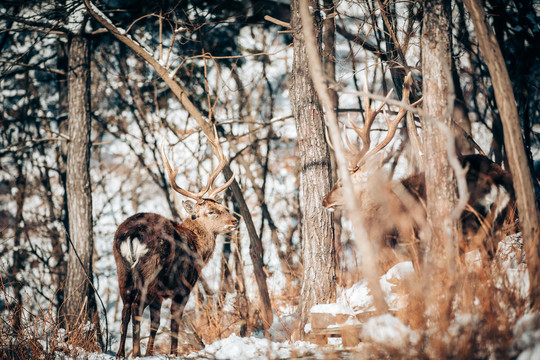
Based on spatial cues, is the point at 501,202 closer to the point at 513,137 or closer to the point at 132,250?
the point at 513,137

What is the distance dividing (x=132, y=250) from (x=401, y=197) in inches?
144

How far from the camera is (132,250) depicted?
441cm

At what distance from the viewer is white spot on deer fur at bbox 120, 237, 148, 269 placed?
14.4 ft

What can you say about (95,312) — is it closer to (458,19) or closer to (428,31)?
(428,31)

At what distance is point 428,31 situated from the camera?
3672 mm

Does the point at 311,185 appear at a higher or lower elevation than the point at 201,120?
lower

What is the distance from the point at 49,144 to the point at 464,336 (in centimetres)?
1225

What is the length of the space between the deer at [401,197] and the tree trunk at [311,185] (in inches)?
7.8

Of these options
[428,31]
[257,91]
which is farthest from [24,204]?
[428,31]

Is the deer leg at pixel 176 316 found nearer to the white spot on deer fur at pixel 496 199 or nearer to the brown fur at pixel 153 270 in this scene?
the brown fur at pixel 153 270

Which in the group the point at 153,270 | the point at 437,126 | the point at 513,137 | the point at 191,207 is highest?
the point at 437,126

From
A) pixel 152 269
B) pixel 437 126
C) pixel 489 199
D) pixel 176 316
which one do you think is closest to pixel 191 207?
pixel 152 269

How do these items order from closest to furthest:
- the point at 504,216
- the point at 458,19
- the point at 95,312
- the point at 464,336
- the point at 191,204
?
the point at 464,336 → the point at 504,216 → the point at 191,204 → the point at 95,312 → the point at 458,19

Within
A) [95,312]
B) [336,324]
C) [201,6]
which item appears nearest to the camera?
[336,324]
